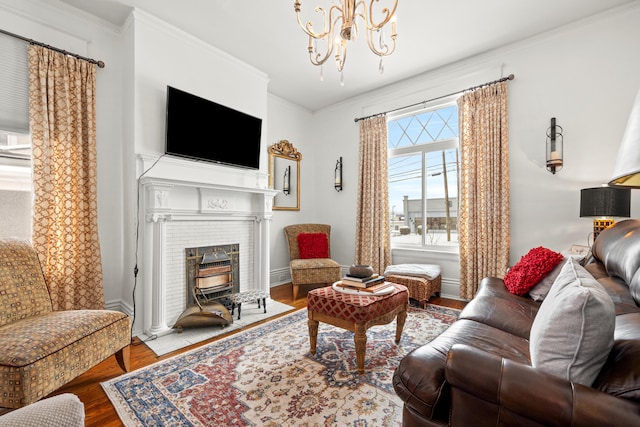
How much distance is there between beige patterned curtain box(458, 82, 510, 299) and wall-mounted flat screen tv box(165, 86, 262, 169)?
101 inches

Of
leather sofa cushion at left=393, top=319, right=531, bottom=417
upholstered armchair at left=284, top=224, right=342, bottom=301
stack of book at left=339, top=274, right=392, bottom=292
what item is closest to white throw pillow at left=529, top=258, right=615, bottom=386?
leather sofa cushion at left=393, top=319, right=531, bottom=417

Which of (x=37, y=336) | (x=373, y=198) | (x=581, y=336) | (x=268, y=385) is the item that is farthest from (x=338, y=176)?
(x=581, y=336)

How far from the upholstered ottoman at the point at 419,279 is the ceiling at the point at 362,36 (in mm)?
2544

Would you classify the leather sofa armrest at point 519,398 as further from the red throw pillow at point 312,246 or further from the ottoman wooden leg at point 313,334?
the red throw pillow at point 312,246

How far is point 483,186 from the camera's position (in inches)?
133

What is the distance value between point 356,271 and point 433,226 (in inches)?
88.6

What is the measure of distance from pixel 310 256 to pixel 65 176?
287 cm

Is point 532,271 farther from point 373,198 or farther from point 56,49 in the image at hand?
point 56,49

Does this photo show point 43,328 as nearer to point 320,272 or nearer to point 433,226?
point 320,272

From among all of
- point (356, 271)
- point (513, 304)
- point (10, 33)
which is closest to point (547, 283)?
point (513, 304)

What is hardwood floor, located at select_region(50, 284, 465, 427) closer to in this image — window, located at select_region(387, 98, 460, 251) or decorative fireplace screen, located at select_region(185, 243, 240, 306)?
decorative fireplace screen, located at select_region(185, 243, 240, 306)

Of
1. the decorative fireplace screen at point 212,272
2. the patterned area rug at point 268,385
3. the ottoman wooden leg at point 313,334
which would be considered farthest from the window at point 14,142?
the ottoman wooden leg at point 313,334

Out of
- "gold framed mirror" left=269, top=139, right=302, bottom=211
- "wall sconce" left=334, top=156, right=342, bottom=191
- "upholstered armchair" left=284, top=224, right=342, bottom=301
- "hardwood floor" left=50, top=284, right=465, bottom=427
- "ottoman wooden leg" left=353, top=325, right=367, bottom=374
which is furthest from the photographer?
"wall sconce" left=334, top=156, right=342, bottom=191

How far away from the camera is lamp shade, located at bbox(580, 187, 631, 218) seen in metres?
2.33
